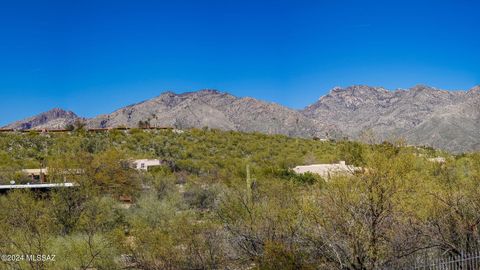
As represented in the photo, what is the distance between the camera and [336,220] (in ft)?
56.6

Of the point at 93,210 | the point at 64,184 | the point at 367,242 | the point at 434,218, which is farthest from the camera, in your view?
the point at 64,184

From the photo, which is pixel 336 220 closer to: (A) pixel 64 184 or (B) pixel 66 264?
(B) pixel 66 264

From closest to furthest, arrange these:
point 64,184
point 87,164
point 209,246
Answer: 1. point 209,246
2. point 64,184
3. point 87,164

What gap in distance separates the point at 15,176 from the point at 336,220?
37.8 m

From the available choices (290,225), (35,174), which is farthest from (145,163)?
(290,225)

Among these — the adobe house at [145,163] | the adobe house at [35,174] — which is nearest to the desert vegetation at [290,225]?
the adobe house at [35,174]

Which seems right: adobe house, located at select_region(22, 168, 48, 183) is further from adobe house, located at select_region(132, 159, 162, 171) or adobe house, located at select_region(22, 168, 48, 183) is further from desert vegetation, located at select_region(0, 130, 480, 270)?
desert vegetation, located at select_region(0, 130, 480, 270)

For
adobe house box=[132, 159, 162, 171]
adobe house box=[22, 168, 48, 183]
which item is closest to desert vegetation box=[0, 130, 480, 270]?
adobe house box=[22, 168, 48, 183]

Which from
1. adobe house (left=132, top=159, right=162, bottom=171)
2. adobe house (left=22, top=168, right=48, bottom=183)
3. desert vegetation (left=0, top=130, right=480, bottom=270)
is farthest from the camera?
adobe house (left=132, top=159, right=162, bottom=171)

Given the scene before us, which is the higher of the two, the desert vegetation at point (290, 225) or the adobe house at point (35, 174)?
the adobe house at point (35, 174)

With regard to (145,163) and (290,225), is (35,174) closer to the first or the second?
(145,163)

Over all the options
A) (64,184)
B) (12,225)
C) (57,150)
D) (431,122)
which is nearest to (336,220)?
(12,225)

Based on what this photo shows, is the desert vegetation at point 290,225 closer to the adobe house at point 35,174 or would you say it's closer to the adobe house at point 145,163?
the adobe house at point 35,174

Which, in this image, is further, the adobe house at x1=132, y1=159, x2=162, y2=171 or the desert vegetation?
the adobe house at x1=132, y1=159, x2=162, y2=171
